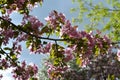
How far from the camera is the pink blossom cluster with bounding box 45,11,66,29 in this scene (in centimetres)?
826

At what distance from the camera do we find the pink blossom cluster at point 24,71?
27.8 ft

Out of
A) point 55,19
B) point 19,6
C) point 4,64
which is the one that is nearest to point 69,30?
point 55,19

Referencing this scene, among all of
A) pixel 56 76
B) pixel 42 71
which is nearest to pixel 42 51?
pixel 56 76

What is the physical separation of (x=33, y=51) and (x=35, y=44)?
1.36 ft

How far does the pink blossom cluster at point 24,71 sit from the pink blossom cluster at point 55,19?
4.52ft

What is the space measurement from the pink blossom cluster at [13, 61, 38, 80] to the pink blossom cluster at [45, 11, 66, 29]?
1.38 m

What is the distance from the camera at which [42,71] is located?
5156cm

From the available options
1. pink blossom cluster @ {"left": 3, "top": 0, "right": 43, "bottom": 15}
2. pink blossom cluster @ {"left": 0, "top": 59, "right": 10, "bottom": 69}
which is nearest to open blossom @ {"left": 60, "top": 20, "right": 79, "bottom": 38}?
pink blossom cluster @ {"left": 3, "top": 0, "right": 43, "bottom": 15}

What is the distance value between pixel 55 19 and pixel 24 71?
5.13ft

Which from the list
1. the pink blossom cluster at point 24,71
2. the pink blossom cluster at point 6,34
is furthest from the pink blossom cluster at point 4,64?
the pink blossom cluster at point 6,34

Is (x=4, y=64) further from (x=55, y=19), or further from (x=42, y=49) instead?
(x=55, y=19)

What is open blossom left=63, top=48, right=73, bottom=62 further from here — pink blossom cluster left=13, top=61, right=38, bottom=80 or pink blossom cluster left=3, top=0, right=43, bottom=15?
pink blossom cluster left=3, top=0, right=43, bottom=15

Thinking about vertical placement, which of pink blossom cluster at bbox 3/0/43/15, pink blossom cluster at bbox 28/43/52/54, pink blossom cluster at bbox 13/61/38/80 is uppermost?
pink blossom cluster at bbox 3/0/43/15

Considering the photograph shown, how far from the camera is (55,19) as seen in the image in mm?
8328
